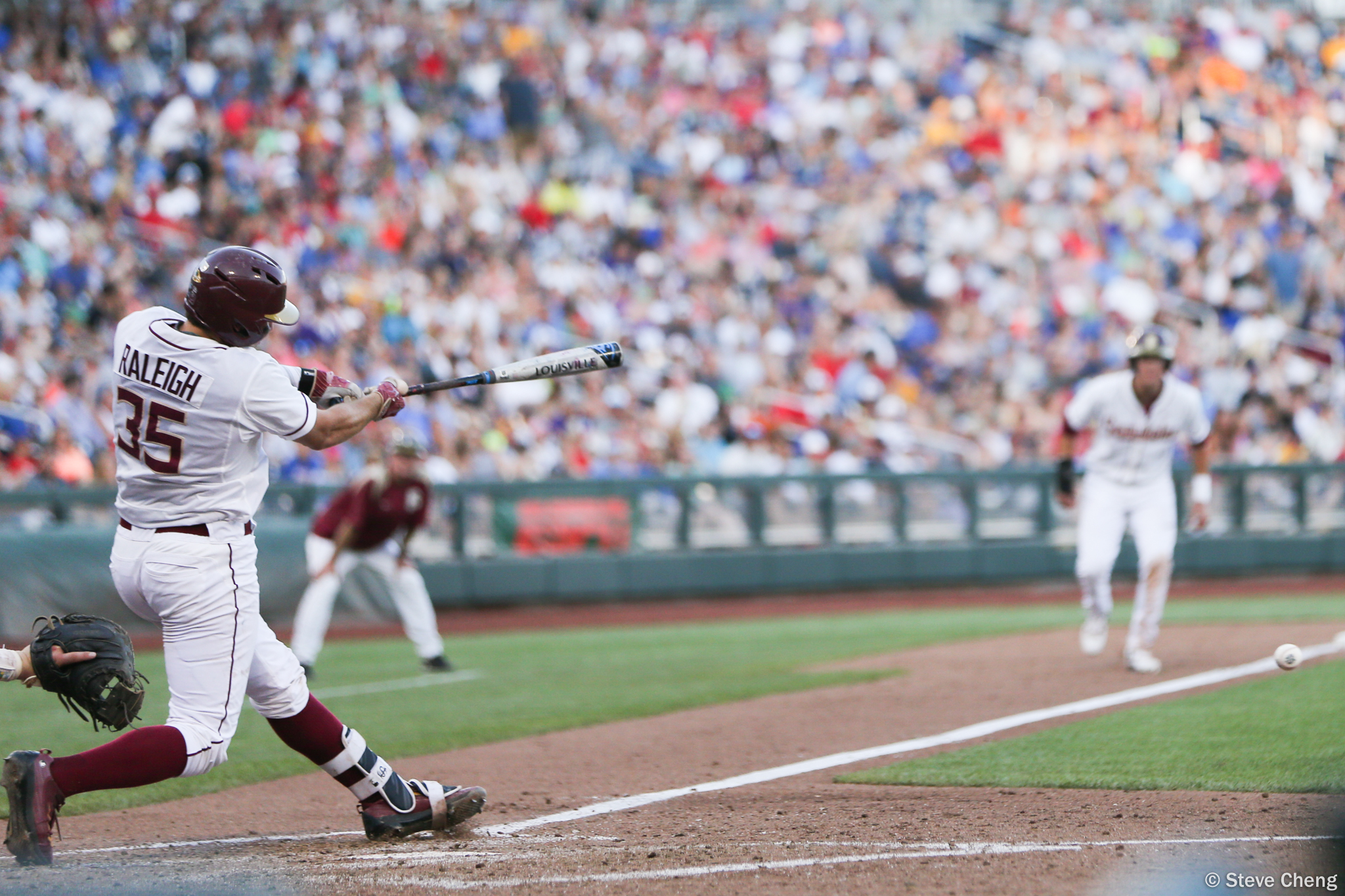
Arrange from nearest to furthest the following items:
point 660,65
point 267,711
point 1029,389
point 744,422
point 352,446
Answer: point 267,711, point 352,446, point 744,422, point 1029,389, point 660,65

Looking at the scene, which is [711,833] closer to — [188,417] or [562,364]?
[562,364]

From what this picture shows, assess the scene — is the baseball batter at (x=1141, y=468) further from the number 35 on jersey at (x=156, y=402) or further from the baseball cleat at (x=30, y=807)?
the baseball cleat at (x=30, y=807)

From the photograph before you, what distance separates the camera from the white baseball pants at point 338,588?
408 inches

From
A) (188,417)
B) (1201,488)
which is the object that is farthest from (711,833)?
(1201,488)

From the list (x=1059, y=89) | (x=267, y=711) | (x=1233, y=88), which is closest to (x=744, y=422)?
(x=1059, y=89)

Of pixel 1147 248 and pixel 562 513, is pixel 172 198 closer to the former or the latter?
pixel 562 513

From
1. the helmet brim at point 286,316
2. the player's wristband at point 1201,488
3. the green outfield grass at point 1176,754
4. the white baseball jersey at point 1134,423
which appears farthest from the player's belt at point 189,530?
the player's wristband at point 1201,488

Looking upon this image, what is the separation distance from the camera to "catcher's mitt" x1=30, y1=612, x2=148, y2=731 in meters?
4.52

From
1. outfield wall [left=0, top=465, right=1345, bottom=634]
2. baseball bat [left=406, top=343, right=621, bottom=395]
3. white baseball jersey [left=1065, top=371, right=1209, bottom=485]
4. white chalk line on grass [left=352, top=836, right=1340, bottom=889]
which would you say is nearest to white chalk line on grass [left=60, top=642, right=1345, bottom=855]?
white chalk line on grass [left=352, top=836, right=1340, bottom=889]

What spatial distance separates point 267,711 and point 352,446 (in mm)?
11075

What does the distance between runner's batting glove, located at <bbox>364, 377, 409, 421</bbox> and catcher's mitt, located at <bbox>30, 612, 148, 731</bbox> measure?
3.44 ft

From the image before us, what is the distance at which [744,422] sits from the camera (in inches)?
681

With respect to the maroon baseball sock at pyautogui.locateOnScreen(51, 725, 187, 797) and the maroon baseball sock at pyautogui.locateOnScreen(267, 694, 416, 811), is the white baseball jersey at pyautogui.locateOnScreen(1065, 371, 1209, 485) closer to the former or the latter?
the maroon baseball sock at pyautogui.locateOnScreen(267, 694, 416, 811)

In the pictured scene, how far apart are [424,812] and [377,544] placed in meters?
5.95
